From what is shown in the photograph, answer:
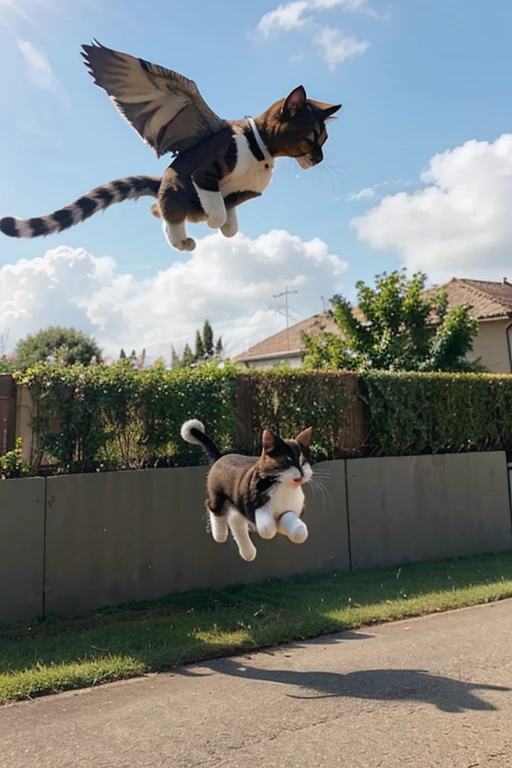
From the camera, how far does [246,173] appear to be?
12.0ft

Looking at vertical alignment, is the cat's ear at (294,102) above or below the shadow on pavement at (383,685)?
above

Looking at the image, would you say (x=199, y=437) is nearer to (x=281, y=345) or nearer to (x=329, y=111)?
(x=329, y=111)

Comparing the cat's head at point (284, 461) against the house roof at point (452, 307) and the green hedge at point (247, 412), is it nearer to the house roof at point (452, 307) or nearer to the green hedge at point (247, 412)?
the green hedge at point (247, 412)

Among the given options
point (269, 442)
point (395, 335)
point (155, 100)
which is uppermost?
point (395, 335)

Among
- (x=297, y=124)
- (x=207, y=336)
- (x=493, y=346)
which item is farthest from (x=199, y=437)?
(x=207, y=336)

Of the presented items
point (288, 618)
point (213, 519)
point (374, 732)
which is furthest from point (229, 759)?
point (288, 618)

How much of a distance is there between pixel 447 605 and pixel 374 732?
3509mm

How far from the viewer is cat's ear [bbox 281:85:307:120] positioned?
11.5 feet

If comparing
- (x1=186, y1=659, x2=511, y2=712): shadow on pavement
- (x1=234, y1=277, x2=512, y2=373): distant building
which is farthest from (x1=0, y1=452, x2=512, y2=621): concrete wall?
(x1=234, y1=277, x2=512, y2=373): distant building

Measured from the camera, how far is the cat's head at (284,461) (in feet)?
13.8

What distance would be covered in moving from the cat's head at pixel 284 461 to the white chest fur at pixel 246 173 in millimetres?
1623

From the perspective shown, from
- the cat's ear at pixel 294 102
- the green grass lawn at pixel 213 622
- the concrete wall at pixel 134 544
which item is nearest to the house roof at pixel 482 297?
the green grass lawn at pixel 213 622

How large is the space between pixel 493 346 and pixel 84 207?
61.1ft

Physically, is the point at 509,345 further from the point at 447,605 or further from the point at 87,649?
the point at 87,649
